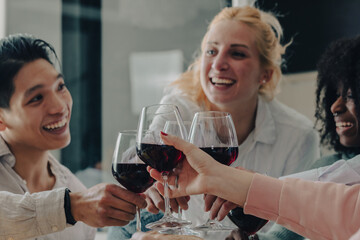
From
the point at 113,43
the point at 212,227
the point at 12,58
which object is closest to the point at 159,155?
the point at 212,227

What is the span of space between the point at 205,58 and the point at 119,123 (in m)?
1.42

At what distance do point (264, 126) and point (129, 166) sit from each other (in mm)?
1331

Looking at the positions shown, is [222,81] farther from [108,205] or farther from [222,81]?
[108,205]

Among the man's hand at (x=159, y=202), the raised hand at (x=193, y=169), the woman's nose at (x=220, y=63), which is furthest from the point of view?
the woman's nose at (x=220, y=63)

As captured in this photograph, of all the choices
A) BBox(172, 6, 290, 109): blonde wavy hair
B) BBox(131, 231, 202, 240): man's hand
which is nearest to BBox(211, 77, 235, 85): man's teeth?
BBox(172, 6, 290, 109): blonde wavy hair

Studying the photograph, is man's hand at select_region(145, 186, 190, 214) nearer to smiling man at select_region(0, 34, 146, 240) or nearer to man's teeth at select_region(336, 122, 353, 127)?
smiling man at select_region(0, 34, 146, 240)

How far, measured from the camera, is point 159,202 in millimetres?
1425

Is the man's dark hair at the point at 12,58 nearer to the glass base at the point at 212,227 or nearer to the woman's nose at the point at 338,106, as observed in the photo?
the glass base at the point at 212,227

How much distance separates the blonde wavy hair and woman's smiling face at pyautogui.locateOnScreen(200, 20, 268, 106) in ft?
0.15

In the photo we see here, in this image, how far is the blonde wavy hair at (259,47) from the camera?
2455 mm

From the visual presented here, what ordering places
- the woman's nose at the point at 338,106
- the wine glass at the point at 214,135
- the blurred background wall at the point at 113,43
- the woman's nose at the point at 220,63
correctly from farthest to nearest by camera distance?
the blurred background wall at the point at 113,43
the woman's nose at the point at 220,63
the woman's nose at the point at 338,106
the wine glass at the point at 214,135

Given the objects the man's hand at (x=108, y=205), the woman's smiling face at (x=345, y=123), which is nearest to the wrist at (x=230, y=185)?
the man's hand at (x=108, y=205)

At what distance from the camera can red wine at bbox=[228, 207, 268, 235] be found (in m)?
1.23

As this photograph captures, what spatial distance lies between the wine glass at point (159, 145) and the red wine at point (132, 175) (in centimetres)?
5
